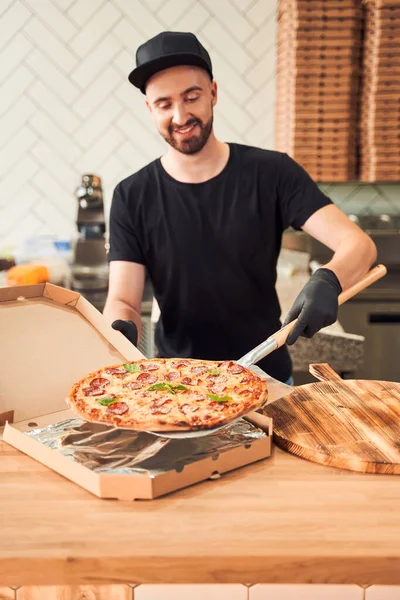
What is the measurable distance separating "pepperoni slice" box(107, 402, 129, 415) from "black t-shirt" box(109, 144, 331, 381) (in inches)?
36.4

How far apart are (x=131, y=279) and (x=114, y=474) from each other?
1.17m

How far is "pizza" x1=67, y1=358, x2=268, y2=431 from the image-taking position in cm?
111

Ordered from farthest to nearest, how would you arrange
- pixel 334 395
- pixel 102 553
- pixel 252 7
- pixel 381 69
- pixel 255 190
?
1. pixel 252 7
2. pixel 381 69
3. pixel 255 190
4. pixel 334 395
5. pixel 102 553

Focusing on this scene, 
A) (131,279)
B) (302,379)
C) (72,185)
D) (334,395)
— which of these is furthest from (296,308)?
(72,185)

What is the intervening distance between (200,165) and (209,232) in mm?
221

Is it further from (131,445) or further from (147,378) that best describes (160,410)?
(147,378)

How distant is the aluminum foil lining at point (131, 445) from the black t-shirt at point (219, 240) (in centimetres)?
88

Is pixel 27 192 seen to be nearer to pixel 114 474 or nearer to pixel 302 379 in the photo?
pixel 302 379

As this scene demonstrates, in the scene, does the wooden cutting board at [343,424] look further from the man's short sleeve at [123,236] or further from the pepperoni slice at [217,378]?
the man's short sleeve at [123,236]

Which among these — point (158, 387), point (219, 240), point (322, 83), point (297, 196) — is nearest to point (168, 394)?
point (158, 387)

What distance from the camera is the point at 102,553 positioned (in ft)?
2.90

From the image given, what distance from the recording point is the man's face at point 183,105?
1896mm

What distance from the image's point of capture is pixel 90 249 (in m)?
3.22

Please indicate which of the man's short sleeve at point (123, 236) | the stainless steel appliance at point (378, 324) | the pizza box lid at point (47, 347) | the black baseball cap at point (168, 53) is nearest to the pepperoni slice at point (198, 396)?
the pizza box lid at point (47, 347)
